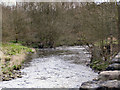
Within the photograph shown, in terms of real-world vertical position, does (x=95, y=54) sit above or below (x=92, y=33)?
below

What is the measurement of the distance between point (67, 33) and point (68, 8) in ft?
18.9

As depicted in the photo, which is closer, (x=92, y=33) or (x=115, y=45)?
(x=115, y=45)

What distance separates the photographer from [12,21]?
1252 inches

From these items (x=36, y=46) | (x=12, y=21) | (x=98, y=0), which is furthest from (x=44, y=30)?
(x=98, y=0)

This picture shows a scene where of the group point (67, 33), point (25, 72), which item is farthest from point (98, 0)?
point (67, 33)

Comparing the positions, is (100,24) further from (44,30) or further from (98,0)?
→ (44,30)

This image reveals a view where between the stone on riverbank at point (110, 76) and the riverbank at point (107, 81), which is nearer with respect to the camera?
the riverbank at point (107, 81)

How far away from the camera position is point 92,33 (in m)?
15.4

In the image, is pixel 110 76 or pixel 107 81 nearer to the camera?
pixel 107 81

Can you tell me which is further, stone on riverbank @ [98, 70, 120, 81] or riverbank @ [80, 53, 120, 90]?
stone on riverbank @ [98, 70, 120, 81]

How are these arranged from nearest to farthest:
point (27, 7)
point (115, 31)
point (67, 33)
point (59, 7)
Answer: point (115, 31)
point (67, 33)
point (59, 7)
point (27, 7)

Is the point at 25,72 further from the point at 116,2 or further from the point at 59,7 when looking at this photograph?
the point at 59,7

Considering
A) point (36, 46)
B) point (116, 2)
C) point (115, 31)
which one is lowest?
point (36, 46)

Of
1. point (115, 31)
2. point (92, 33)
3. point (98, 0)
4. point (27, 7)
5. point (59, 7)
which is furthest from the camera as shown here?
point (27, 7)
